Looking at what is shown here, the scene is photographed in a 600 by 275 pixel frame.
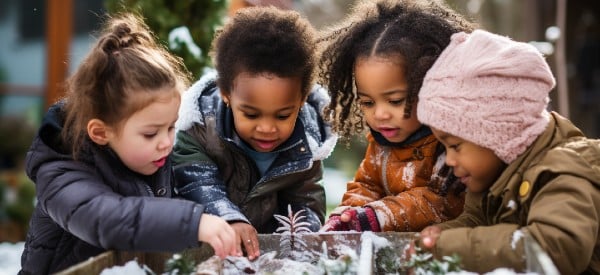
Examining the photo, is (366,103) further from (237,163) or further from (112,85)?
(112,85)

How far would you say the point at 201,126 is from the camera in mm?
2896

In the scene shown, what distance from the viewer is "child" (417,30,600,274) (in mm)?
1998

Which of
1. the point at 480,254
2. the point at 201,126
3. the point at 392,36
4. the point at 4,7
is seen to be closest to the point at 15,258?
the point at 201,126

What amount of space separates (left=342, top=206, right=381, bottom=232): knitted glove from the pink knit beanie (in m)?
0.50

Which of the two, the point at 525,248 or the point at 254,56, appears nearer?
the point at 525,248

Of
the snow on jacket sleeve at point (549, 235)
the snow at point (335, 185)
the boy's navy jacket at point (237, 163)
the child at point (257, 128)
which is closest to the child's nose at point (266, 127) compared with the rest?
the child at point (257, 128)

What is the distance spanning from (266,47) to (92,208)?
2.99ft

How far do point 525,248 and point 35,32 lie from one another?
6742 millimetres

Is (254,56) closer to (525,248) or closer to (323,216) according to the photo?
(323,216)

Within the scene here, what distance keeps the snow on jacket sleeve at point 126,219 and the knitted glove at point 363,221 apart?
2.11ft

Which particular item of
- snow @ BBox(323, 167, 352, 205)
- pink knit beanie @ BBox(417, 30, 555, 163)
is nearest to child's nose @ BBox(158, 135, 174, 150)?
pink knit beanie @ BBox(417, 30, 555, 163)

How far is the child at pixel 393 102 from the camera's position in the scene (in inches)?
101

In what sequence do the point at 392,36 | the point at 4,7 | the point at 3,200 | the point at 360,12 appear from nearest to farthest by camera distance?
the point at 392,36
the point at 360,12
the point at 3,200
the point at 4,7

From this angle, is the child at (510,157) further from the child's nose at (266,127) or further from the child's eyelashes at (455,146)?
the child's nose at (266,127)
